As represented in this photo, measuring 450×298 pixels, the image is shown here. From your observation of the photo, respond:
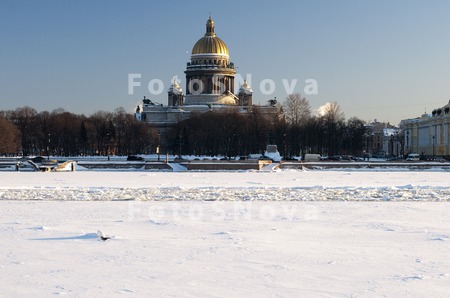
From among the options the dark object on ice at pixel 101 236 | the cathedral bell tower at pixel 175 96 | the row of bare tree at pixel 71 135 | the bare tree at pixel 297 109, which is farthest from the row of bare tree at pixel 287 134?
the dark object on ice at pixel 101 236

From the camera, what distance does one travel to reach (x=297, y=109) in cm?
7550

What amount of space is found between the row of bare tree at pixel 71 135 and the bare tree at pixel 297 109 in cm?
2080

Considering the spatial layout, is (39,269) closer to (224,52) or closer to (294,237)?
(294,237)

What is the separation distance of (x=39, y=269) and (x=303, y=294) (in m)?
3.62

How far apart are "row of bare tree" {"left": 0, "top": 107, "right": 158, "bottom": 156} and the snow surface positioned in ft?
206

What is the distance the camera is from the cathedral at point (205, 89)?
390ft

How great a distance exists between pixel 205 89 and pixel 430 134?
41712 millimetres

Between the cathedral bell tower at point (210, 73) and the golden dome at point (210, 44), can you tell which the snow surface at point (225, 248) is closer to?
the cathedral bell tower at point (210, 73)

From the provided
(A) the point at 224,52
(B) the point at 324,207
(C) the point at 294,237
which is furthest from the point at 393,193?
(A) the point at 224,52

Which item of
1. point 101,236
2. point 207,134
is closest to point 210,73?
point 207,134

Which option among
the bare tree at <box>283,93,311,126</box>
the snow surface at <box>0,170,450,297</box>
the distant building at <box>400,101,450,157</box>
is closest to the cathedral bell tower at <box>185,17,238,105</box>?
the distant building at <box>400,101,450,157</box>

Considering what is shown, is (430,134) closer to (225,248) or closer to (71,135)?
(71,135)

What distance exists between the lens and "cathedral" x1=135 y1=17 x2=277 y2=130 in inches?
4685

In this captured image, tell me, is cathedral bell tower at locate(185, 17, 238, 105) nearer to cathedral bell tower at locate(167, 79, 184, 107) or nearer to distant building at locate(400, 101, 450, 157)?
cathedral bell tower at locate(167, 79, 184, 107)
